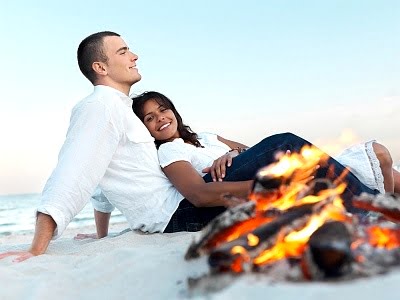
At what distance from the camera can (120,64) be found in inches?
155

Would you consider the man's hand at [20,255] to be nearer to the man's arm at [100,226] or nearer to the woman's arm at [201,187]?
the woman's arm at [201,187]

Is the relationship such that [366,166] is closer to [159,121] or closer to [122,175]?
[159,121]

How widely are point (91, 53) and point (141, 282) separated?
2.36 m

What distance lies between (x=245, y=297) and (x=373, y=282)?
35 centimetres

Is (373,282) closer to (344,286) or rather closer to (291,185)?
(344,286)

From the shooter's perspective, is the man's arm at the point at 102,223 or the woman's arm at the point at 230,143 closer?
the man's arm at the point at 102,223

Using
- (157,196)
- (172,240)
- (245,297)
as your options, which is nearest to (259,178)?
(245,297)

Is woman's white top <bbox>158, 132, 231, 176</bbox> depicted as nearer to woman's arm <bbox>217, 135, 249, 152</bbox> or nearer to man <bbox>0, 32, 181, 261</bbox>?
man <bbox>0, 32, 181, 261</bbox>

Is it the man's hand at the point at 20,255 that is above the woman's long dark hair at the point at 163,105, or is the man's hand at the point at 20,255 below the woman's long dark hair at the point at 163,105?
below

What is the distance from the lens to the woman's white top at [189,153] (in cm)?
347

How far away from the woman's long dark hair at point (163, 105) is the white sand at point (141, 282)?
1069mm

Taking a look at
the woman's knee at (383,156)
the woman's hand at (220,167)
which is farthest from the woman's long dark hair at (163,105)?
the woman's knee at (383,156)

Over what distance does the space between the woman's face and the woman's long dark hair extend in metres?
0.04

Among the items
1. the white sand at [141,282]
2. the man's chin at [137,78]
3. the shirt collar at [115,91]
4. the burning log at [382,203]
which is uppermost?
the man's chin at [137,78]
